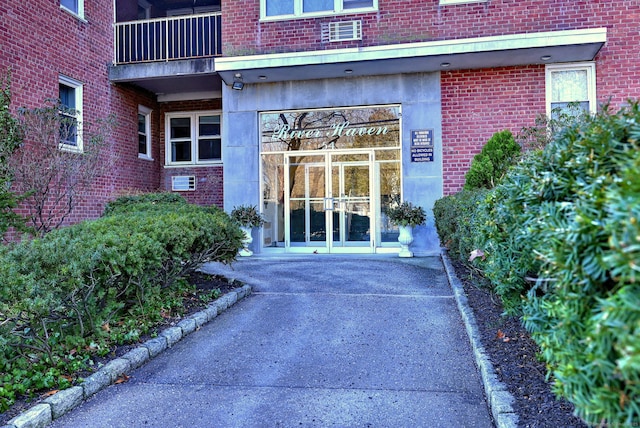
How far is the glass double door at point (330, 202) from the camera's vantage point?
35.7ft

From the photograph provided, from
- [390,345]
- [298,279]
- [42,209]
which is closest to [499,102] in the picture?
[298,279]

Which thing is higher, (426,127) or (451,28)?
(451,28)

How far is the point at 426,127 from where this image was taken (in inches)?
400

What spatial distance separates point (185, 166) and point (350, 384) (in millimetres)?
10941

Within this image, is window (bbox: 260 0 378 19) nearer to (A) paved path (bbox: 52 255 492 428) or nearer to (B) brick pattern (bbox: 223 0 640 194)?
(B) brick pattern (bbox: 223 0 640 194)

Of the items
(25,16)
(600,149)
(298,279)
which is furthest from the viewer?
(25,16)

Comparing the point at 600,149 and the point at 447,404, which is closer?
the point at 600,149

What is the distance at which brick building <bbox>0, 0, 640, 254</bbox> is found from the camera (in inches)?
369

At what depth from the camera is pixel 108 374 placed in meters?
3.70

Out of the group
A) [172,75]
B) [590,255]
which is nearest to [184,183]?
[172,75]

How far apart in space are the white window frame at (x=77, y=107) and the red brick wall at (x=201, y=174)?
10.1 feet

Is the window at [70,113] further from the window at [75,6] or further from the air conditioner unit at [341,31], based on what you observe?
the air conditioner unit at [341,31]

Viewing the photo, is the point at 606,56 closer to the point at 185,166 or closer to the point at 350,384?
the point at 350,384

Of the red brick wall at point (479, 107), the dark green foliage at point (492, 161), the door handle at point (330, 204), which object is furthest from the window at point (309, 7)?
the door handle at point (330, 204)
